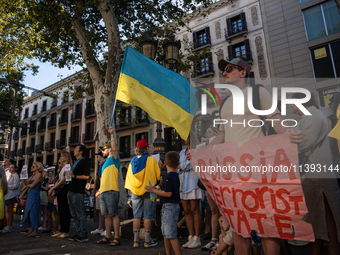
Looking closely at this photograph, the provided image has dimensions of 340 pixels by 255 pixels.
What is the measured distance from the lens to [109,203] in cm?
477

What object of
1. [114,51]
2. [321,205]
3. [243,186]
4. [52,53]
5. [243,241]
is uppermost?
[52,53]

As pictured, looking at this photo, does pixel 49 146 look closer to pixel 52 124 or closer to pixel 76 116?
pixel 52 124

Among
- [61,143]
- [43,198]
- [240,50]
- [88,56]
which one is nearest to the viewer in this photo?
[43,198]

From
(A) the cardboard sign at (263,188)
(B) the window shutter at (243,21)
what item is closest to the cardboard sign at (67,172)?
(A) the cardboard sign at (263,188)

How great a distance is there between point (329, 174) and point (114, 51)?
8.02 m

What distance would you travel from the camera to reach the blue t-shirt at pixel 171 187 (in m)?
3.44

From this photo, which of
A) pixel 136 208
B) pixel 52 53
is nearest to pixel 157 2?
pixel 52 53

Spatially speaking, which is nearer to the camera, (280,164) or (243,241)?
(280,164)

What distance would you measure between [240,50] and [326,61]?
27.0 feet

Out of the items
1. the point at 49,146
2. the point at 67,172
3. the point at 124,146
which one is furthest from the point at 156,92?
the point at 49,146

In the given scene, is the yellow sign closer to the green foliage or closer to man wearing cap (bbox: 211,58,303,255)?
the green foliage

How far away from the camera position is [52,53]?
1180 centimetres

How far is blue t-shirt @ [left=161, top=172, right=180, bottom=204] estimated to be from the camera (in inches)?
135

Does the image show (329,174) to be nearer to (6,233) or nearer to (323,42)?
(6,233)
